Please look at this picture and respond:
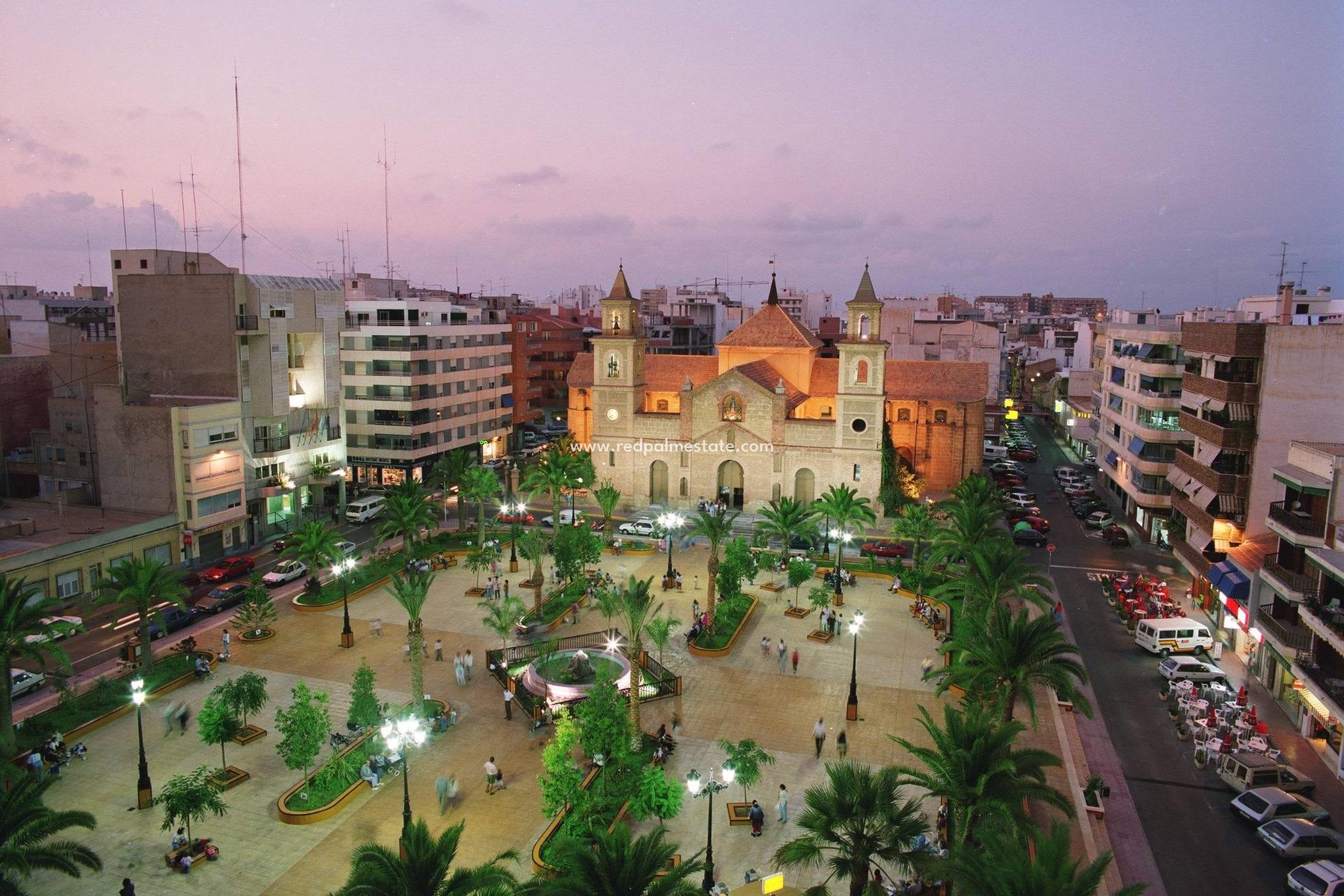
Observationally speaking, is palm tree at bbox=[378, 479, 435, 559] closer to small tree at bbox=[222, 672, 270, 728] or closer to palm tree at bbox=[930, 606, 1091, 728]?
small tree at bbox=[222, 672, 270, 728]

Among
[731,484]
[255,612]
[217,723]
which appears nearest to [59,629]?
[217,723]

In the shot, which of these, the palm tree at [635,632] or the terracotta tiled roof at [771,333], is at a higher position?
the terracotta tiled roof at [771,333]

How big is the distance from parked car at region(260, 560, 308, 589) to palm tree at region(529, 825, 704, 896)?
1362 inches

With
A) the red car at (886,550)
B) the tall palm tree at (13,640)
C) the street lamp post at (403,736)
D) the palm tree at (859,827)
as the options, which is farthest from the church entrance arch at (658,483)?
the palm tree at (859,827)

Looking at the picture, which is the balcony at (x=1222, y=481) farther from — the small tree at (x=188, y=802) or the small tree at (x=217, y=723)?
the small tree at (x=188, y=802)

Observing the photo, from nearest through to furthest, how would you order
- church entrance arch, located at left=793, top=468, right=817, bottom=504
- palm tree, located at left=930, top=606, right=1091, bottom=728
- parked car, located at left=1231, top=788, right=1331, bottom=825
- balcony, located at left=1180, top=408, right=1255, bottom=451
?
palm tree, located at left=930, top=606, right=1091, bottom=728
parked car, located at left=1231, top=788, right=1331, bottom=825
balcony, located at left=1180, top=408, right=1255, bottom=451
church entrance arch, located at left=793, top=468, right=817, bottom=504

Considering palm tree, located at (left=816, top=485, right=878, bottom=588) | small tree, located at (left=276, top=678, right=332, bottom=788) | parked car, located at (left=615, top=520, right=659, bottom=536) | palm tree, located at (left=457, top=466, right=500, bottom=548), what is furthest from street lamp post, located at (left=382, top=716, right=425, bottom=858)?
parked car, located at (left=615, top=520, right=659, bottom=536)

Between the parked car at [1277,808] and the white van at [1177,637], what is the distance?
12255mm

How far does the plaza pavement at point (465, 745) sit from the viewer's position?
81.5ft

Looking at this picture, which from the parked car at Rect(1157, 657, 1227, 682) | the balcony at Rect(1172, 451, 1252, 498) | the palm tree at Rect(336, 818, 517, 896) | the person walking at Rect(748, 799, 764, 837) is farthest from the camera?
the balcony at Rect(1172, 451, 1252, 498)

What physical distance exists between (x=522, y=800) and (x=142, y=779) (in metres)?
11.4

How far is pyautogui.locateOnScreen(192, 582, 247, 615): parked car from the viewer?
4344 centimetres

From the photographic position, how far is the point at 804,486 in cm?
6406

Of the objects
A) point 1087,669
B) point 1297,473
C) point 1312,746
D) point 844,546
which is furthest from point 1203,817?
point 844,546
